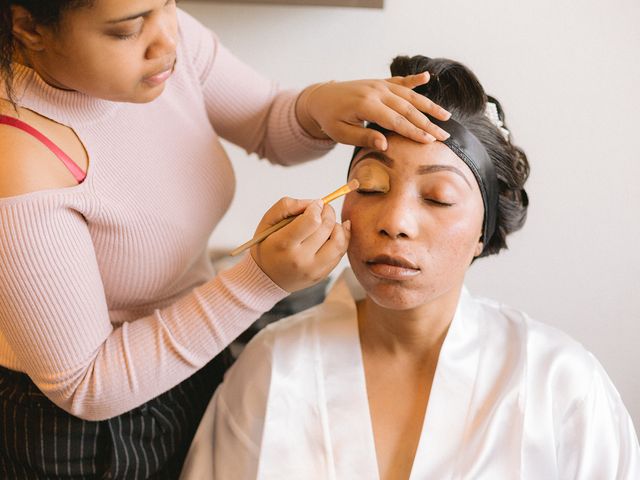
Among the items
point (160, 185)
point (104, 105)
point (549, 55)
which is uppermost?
point (549, 55)

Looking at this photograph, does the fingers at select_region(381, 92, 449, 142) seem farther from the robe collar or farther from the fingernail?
the robe collar

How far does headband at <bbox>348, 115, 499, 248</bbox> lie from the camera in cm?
123

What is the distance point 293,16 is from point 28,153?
1082 millimetres

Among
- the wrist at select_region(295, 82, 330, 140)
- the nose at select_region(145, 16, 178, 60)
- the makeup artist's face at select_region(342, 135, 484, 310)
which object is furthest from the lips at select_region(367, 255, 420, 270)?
the nose at select_region(145, 16, 178, 60)

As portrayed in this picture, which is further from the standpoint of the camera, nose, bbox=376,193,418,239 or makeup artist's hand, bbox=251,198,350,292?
nose, bbox=376,193,418,239

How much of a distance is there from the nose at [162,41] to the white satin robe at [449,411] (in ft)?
1.98

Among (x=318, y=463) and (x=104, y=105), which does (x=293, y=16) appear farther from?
→ (x=318, y=463)

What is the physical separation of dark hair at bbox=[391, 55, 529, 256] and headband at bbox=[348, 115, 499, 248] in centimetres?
3

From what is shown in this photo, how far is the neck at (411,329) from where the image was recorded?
136 centimetres

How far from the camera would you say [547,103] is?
190 cm

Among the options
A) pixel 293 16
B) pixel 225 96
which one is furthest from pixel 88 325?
pixel 293 16

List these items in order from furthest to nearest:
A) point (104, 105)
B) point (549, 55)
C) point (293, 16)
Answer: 1. point (293, 16)
2. point (549, 55)
3. point (104, 105)

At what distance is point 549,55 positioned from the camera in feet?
6.14

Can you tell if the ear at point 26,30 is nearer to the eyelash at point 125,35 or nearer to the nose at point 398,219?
the eyelash at point 125,35
